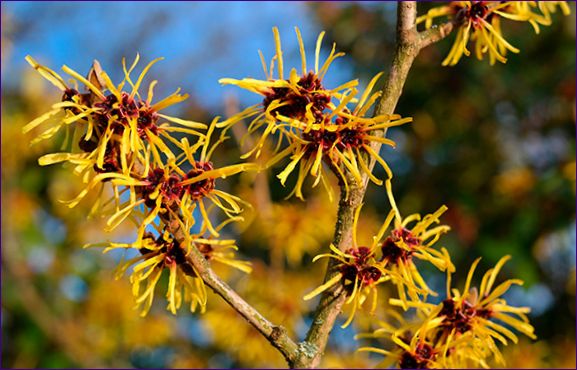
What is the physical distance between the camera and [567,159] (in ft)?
6.23

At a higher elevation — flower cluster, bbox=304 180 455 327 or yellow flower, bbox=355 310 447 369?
flower cluster, bbox=304 180 455 327

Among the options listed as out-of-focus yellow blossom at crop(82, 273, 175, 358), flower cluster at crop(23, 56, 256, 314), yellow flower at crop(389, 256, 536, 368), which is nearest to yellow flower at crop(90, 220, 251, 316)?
flower cluster at crop(23, 56, 256, 314)

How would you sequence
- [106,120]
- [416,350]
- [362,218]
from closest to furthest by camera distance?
[106,120] < [416,350] < [362,218]

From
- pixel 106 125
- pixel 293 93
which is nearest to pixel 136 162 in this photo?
pixel 106 125

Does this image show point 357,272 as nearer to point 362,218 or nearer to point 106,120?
point 106,120

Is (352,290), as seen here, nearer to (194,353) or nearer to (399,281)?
(399,281)

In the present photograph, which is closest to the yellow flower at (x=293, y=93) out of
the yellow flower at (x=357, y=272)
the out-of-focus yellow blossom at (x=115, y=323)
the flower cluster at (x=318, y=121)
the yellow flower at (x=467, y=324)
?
the flower cluster at (x=318, y=121)

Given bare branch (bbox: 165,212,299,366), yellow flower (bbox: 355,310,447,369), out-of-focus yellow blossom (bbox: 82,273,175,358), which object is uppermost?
bare branch (bbox: 165,212,299,366)

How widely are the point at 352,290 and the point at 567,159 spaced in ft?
4.96

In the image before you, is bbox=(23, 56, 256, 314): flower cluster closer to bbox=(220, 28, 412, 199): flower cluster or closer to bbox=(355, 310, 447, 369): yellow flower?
bbox=(220, 28, 412, 199): flower cluster

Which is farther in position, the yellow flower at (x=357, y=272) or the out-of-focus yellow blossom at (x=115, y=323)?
the out-of-focus yellow blossom at (x=115, y=323)

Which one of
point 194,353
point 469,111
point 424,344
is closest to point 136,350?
point 194,353

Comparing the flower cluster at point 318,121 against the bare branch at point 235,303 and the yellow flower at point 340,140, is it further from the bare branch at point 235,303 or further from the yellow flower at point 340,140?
the bare branch at point 235,303

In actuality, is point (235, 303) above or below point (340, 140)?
below
